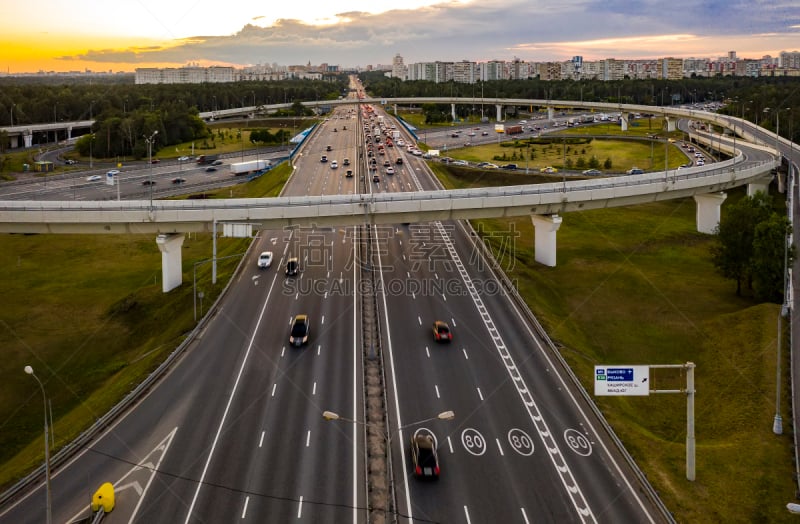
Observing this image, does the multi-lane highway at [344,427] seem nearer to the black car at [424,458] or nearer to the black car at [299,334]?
the black car at [424,458]

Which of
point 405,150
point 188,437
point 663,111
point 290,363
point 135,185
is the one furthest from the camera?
point 663,111

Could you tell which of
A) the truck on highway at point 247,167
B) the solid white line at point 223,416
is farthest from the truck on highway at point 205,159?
the solid white line at point 223,416

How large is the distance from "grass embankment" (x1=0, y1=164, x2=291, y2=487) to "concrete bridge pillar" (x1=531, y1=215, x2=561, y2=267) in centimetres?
2907

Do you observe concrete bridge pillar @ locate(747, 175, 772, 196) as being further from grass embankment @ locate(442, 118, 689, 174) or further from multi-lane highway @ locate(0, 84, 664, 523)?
multi-lane highway @ locate(0, 84, 664, 523)

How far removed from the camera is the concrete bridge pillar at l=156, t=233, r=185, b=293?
48906 millimetres

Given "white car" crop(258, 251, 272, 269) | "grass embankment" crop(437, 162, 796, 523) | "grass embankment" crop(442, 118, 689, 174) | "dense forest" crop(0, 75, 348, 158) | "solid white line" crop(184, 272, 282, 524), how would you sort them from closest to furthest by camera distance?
1. "solid white line" crop(184, 272, 282, 524)
2. "grass embankment" crop(437, 162, 796, 523)
3. "white car" crop(258, 251, 272, 269)
4. "grass embankment" crop(442, 118, 689, 174)
5. "dense forest" crop(0, 75, 348, 158)

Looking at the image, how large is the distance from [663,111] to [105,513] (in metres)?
162

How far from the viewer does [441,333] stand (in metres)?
38.0

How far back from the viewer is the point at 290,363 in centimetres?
3531

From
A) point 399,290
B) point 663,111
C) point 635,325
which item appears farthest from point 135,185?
point 663,111

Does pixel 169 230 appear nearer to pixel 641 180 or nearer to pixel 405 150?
pixel 641 180

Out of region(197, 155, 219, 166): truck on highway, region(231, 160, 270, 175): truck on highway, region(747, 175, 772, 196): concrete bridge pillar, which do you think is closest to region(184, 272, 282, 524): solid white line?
region(231, 160, 270, 175): truck on highway

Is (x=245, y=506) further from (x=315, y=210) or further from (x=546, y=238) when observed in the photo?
(x=546, y=238)

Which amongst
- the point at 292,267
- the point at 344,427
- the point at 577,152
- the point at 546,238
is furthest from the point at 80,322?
the point at 577,152
